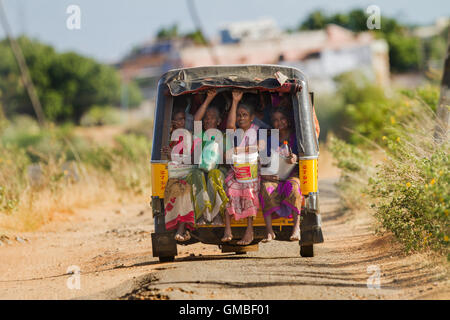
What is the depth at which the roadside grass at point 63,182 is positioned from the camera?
12.4m

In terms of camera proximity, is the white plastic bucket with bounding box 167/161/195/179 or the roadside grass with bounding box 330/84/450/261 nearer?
the roadside grass with bounding box 330/84/450/261

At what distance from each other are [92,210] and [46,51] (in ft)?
170

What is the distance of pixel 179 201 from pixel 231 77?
1.53 m

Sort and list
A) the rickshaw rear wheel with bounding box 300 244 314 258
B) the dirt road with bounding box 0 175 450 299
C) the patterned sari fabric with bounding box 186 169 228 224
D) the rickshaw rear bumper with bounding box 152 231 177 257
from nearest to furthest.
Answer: the dirt road with bounding box 0 175 450 299
the patterned sari fabric with bounding box 186 169 228 224
the rickshaw rear bumper with bounding box 152 231 177 257
the rickshaw rear wheel with bounding box 300 244 314 258

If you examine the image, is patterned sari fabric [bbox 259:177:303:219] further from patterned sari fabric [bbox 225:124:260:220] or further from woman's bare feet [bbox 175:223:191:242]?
woman's bare feet [bbox 175:223:191:242]

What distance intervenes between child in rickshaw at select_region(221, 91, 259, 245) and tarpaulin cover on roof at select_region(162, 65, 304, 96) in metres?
0.22

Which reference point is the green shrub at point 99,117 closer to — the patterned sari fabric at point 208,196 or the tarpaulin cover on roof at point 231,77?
the tarpaulin cover on roof at point 231,77

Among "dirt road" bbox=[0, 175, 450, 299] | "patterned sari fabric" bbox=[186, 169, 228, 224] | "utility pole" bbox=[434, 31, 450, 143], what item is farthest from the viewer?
"utility pole" bbox=[434, 31, 450, 143]

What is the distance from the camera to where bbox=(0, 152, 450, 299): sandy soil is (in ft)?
21.6

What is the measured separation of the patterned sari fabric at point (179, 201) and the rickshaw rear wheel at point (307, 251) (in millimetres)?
1382

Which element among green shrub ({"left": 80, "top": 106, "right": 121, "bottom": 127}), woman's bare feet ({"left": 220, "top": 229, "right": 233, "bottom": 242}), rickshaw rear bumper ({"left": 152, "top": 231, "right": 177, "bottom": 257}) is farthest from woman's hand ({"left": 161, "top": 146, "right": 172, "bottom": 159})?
green shrub ({"left": 80, "top": 106, "right": 121, "bottom": 127})

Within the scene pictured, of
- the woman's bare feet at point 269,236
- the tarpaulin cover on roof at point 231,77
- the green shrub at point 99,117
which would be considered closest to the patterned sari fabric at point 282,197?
the woman's bare feet at point 269,236

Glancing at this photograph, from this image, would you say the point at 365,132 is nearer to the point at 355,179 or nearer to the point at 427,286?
the point at 355,179
